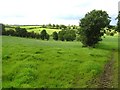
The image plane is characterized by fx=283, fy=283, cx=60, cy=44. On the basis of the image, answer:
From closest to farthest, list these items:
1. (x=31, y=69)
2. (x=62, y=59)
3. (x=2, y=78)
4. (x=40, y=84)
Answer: (x=40, y=84) → (x=2, y=78) → (x=31, y=69) → (x=62, y=59)

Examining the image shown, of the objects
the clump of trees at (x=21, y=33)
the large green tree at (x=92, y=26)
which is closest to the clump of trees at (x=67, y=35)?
the clump of trees at (x=21, y=33)

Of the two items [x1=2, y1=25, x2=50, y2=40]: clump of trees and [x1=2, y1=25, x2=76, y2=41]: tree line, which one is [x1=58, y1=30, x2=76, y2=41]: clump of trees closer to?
[x1=2, y1=25, x2=76, y2=41]: tree line

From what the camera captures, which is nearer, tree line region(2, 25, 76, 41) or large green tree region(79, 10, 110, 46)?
large green tree region(79, 10, 110, 46)

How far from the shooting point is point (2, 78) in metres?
31.0

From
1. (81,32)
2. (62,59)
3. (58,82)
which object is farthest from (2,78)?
(81,32)

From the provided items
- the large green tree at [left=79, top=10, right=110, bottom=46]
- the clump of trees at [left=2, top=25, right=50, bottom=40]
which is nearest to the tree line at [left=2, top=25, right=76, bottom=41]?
the clump of trees at [left=2, top=25, right=50, bottom=40]

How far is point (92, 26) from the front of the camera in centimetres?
7994

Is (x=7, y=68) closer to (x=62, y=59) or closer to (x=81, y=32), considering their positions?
(x=62, y=59)

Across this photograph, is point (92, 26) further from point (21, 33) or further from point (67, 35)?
point (67, 35)

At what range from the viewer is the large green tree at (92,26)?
7988cm

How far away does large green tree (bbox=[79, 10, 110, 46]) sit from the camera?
262 feet

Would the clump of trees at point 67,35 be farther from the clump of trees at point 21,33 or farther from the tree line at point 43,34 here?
the clump of trees at point 21,33

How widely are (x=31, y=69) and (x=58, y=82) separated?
17.9ft

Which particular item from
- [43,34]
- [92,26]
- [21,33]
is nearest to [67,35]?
[43,34]
